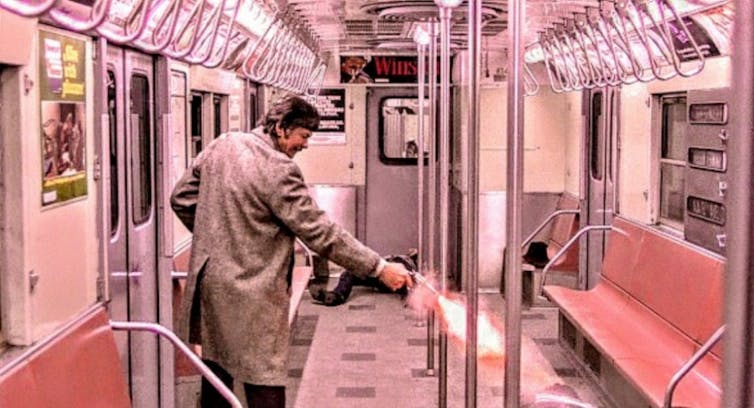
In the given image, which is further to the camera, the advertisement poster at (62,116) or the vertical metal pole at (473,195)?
the advertisement poster at (62,116)

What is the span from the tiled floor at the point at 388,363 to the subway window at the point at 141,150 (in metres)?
2.06

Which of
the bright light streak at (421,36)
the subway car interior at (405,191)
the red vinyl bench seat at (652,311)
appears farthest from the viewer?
the bright light streak at (421,36)

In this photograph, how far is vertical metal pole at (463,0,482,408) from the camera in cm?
230

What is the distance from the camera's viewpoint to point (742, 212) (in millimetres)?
636

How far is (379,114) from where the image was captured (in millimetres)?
11562

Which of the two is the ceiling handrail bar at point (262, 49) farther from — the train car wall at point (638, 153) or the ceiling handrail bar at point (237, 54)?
the train car wall at point (638, 153)

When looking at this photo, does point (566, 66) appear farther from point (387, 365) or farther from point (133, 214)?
point (133, 214)

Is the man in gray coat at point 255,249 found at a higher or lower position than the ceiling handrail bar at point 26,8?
lower

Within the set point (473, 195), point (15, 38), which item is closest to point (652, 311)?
point (473, 195)

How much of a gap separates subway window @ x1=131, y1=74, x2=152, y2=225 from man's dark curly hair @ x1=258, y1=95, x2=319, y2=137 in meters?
0.99

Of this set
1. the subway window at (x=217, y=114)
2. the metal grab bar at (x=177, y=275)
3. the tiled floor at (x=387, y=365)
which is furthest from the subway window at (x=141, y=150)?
the subway window at (x=217, y=114)

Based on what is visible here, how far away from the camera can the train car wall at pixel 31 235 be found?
2957mm

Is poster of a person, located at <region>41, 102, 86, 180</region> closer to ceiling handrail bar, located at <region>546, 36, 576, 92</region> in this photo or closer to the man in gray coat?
the man in gray coat

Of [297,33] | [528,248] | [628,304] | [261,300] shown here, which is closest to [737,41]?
[261,300]
